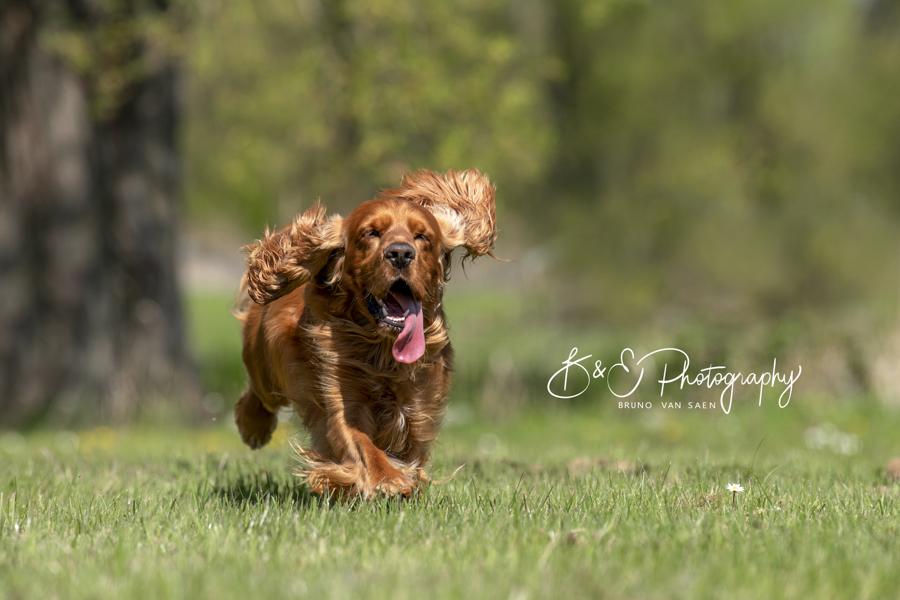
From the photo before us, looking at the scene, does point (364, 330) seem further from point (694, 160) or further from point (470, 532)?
point (694, 160)

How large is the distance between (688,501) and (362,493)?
1.16 m

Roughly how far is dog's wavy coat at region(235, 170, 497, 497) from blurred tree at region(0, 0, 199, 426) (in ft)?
16.6

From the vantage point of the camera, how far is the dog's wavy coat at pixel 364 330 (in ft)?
12.3

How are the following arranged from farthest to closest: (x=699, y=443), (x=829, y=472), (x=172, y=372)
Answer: (x=172, y=372), (x=699, y=443), (x=829, y=472)

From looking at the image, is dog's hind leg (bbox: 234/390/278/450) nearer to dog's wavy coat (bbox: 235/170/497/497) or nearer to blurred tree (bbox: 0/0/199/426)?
dog's wavy coat (bbox: 235/170/497/497)

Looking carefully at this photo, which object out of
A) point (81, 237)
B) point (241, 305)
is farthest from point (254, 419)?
point (81, 237)

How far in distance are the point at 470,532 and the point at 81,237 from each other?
7002mm

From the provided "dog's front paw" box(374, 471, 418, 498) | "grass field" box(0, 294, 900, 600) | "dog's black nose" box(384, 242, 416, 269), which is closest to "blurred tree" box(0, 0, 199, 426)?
"grass field" box(0, 294, 900, 600)

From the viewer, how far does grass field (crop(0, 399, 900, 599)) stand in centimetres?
242

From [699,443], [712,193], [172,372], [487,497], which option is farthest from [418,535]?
[712,193]

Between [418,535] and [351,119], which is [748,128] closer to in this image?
[351,119]

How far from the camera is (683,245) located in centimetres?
1653

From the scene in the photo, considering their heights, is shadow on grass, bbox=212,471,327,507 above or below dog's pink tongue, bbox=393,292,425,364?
below

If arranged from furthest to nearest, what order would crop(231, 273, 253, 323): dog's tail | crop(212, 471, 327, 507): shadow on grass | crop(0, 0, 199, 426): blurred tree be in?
crop(0, 0, 199, 426): blurred tree → crop(231, 273, 253, 323): dog's tail → crop(212, 471, 327, 507): shadow on grass
